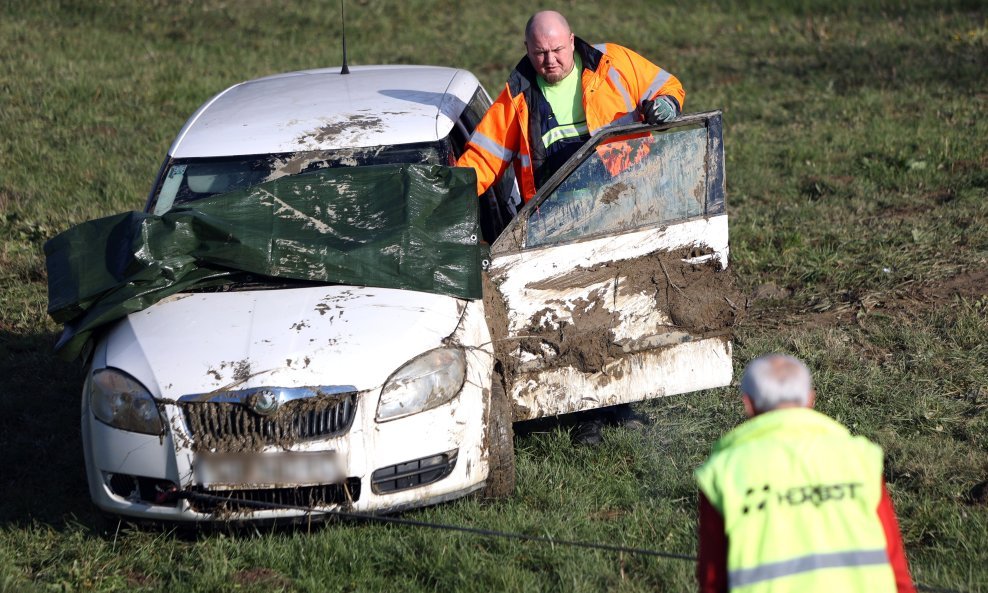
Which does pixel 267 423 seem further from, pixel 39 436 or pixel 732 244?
pixel 732 244

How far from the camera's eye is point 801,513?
2449mm

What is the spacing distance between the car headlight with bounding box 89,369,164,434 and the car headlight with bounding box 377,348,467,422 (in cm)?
88

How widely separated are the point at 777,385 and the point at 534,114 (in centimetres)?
318

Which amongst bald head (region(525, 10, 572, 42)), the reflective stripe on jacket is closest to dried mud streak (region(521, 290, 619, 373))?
bald head (region(525, 10, 572, 42))

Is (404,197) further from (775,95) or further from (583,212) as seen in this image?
(775,95)

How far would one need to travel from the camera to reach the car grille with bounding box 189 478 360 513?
4133mm

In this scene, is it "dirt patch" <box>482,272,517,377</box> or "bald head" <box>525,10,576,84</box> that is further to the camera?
"bald head" <box>525,10,576,84</box>

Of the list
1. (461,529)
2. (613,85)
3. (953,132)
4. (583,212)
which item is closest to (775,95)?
(953,132)

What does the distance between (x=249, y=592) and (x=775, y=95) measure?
369 inches

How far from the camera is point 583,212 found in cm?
484

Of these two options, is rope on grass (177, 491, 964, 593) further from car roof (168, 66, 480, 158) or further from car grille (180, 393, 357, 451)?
car roof (168, 66, 480, 158)

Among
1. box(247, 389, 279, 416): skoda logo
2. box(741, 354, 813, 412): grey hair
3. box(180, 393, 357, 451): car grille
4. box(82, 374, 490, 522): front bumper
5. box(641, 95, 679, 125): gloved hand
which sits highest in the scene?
box(641, 95, 679, 125): gloved hand

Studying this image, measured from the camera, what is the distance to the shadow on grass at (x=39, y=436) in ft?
16.2

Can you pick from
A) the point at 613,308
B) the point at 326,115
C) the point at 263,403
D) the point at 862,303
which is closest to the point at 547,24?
the point at 326,115
